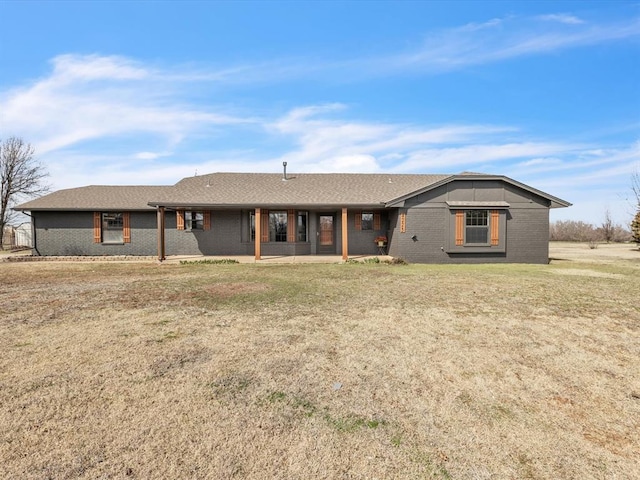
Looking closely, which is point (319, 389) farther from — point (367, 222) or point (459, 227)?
point (367, 222)

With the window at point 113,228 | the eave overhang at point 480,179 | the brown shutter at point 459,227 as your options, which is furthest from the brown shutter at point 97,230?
the brown shutter at point 459,227

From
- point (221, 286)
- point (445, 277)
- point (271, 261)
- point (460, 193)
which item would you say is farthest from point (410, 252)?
point (221, 286)

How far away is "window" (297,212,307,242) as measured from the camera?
1742 centimetres

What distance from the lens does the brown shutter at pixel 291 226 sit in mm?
17062

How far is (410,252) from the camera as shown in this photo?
1535cm

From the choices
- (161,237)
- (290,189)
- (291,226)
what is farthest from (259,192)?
(161,237)

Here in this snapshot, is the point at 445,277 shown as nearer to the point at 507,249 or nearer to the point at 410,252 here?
the point at 410,252

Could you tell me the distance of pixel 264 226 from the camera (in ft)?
56.2

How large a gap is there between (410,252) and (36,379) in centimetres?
1377

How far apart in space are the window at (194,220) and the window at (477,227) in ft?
42.6

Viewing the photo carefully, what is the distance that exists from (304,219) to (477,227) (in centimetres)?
825

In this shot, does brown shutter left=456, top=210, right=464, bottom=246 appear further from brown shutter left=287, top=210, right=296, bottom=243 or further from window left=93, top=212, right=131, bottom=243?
window left=93, top=212, right=131, bottom=243

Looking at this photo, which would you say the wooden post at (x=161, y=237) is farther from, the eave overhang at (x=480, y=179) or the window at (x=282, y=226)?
the eave overhang at (x=480, y=179)

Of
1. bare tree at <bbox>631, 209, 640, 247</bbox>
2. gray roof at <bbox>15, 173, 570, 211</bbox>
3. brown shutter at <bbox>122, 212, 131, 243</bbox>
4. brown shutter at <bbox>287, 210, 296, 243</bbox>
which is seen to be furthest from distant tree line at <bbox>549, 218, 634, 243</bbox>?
brown shutter at <bbox>122, 212, 131, 243</bbox>
